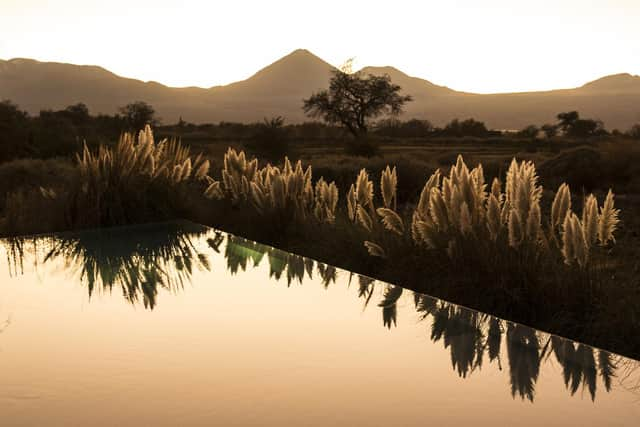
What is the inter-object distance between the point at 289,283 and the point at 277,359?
123 centimetres

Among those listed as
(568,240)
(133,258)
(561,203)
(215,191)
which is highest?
(561,203)

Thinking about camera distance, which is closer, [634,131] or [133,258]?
[133,258]

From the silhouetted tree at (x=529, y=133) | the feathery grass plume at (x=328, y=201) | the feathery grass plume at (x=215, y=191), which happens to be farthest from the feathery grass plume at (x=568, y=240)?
the silhouetted tree at (x=529, y=133)

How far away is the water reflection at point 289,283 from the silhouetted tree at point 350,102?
35742 mm

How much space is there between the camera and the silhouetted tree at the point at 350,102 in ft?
135

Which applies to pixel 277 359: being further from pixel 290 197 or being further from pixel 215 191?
pixel 215 191

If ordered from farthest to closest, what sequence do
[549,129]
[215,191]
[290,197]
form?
[549,129]
[215,191]
[290,197]

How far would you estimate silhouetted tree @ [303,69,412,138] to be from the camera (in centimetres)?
4109

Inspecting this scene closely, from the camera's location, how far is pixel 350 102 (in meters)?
41.4

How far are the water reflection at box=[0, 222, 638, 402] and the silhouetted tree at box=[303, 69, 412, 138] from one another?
35742 millimetres

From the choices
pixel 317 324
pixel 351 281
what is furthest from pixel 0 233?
pixel 317 324

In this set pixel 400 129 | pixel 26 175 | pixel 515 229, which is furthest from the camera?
pixel 400 129

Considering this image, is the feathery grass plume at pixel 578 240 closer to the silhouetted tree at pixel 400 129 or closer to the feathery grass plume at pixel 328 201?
the feathery grass plume at pixel 328 201

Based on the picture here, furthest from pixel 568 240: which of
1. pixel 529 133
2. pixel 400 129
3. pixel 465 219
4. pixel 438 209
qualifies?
pixel 400 129
